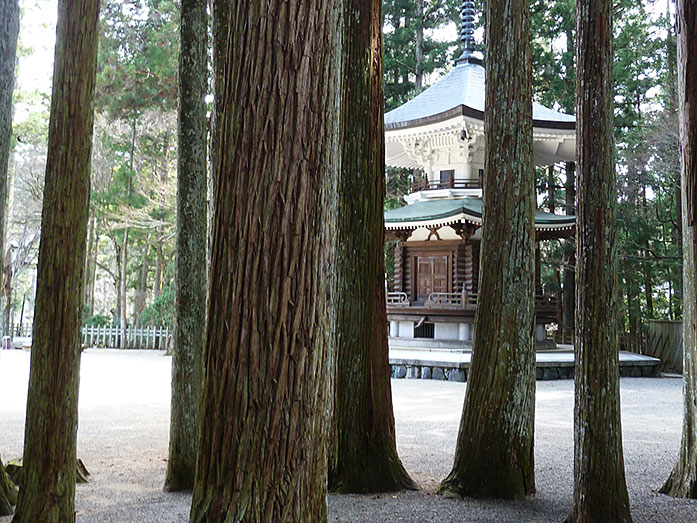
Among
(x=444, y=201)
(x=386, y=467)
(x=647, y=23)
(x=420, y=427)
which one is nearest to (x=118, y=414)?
(x=420, y=427)

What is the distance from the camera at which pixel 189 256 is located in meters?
5.20

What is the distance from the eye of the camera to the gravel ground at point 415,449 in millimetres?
4500

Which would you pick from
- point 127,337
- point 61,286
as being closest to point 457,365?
point 61,286

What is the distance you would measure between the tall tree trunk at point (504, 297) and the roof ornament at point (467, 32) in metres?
15.8

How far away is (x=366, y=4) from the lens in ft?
17.1

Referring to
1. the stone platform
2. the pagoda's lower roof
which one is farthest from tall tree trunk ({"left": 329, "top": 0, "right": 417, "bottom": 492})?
the pagoda's lower roof

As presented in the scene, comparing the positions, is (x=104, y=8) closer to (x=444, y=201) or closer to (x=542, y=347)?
(x=444, y=201)

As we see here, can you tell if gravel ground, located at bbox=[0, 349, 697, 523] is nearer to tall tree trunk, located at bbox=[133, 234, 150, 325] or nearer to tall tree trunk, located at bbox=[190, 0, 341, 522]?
tall tree trunk, located at bbox=[190, 0, 341, 522]

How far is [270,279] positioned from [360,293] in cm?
281

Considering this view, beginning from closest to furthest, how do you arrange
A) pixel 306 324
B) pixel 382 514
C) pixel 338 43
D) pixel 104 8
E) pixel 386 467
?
pixel 306 324 → pixel 338 43 → pixel 382 514 → pixel 386 467 → pixel 104 8

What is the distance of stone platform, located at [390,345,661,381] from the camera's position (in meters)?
14.0

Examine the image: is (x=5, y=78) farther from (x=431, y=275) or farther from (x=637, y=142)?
(x=637, y=142)

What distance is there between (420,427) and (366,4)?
5.61 m

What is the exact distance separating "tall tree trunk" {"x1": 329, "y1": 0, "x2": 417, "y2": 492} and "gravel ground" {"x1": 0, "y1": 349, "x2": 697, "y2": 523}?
0.30 metres
